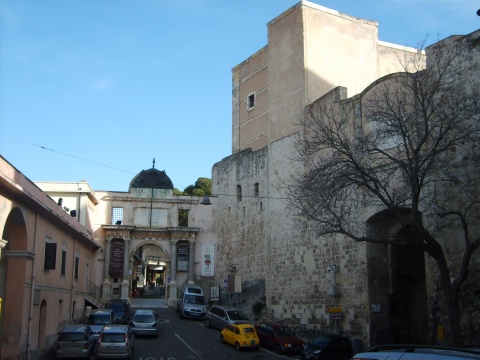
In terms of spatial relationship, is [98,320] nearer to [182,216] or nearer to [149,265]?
[182,216]

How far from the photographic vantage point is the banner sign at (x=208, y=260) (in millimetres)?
44300

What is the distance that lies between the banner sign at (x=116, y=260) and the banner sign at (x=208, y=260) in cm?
671

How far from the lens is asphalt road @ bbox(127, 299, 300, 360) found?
23.0m

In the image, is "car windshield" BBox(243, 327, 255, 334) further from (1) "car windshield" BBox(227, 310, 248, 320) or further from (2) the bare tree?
(2) the bare tree

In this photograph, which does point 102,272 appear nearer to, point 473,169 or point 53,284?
point 53,284

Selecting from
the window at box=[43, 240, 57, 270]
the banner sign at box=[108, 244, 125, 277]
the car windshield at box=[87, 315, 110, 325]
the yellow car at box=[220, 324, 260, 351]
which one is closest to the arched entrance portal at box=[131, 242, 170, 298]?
the banner sign at box=[108, 244, 125, 277]

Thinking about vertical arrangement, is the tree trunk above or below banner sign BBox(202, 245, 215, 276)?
below

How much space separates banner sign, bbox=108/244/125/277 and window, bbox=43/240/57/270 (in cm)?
2170

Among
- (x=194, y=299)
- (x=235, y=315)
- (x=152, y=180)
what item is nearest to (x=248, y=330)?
(x=235, y=315)

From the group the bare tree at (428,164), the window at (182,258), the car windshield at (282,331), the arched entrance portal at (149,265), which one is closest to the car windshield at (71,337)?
the car windshield at (282,331)

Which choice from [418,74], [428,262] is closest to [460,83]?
[418,74]

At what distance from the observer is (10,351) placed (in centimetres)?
1842

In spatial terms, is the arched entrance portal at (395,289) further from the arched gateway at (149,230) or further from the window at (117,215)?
the window at (117,215)

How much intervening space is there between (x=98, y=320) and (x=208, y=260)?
1833cm
